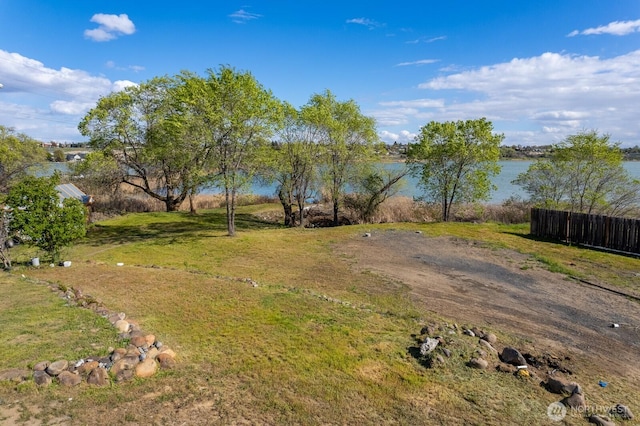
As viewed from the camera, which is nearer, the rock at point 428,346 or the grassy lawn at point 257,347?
the grassy lawn at point 257,347

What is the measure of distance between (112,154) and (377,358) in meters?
20.0

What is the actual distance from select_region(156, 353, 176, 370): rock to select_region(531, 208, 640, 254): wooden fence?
50.0ft

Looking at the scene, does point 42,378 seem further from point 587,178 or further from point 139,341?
point 587,178

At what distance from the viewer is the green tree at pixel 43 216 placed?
970 cm

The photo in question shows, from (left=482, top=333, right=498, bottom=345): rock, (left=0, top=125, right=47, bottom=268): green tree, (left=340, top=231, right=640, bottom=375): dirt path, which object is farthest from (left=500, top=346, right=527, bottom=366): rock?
(left=0, top=125, right=47, bottom=268): green tree

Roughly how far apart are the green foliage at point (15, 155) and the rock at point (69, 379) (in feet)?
70.9

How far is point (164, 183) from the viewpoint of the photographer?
23984 mm

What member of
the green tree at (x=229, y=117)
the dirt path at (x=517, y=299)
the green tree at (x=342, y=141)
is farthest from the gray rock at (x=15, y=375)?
the green tree at (x=342, y=141)

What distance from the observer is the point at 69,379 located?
14.5ft

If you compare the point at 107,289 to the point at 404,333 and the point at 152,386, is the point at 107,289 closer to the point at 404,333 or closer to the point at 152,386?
the point at 152,386

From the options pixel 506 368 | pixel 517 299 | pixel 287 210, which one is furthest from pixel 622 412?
pixel 287 210

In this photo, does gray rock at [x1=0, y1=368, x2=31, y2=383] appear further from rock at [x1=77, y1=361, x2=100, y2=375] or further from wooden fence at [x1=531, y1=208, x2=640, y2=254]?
wooden fence at [x1=531, y1=208, x2=640, y2=254]

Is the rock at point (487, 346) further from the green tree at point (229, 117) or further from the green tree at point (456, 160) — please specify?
the green tree at point (456, 160)

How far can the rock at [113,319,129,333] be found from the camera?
19.2 ft
